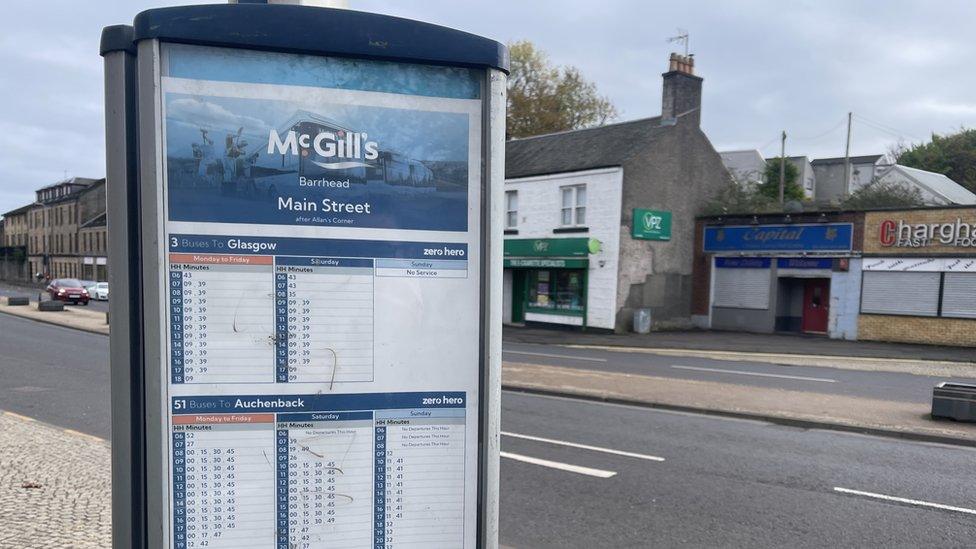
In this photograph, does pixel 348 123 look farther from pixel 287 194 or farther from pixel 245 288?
pixel 245 288

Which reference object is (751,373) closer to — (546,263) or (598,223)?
(598,223)

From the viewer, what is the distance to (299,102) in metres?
2.32

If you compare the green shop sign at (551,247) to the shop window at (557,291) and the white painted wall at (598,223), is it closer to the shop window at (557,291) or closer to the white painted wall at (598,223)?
the white painted wall at (598,223)

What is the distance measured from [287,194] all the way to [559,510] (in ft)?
15.9

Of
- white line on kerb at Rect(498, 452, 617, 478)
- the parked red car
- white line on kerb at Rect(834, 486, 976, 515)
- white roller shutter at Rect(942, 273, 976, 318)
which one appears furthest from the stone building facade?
the parked red car

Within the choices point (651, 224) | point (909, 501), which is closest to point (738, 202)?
point (651, 224)

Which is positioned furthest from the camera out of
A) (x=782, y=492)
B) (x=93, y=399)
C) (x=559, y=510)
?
(x=93, y=399)

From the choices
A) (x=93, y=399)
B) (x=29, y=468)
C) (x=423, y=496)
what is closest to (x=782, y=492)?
(x=423, y=496)

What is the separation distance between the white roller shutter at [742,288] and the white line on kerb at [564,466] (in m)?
21.4

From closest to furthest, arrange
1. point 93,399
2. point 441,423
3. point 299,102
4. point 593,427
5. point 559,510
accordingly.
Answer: point 299,102, point 441,423, point 559,510, point 593,427, point 93,399

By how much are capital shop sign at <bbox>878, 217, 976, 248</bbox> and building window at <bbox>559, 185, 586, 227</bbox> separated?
10513 mm

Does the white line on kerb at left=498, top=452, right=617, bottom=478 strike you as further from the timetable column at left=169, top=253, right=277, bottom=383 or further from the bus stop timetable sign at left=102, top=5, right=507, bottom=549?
the timetable column at left=169, top=253, right=277, bottom=383

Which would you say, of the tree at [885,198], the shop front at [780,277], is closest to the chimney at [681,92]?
the shop front at [780,277]

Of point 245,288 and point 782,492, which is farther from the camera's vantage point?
point 782,492
